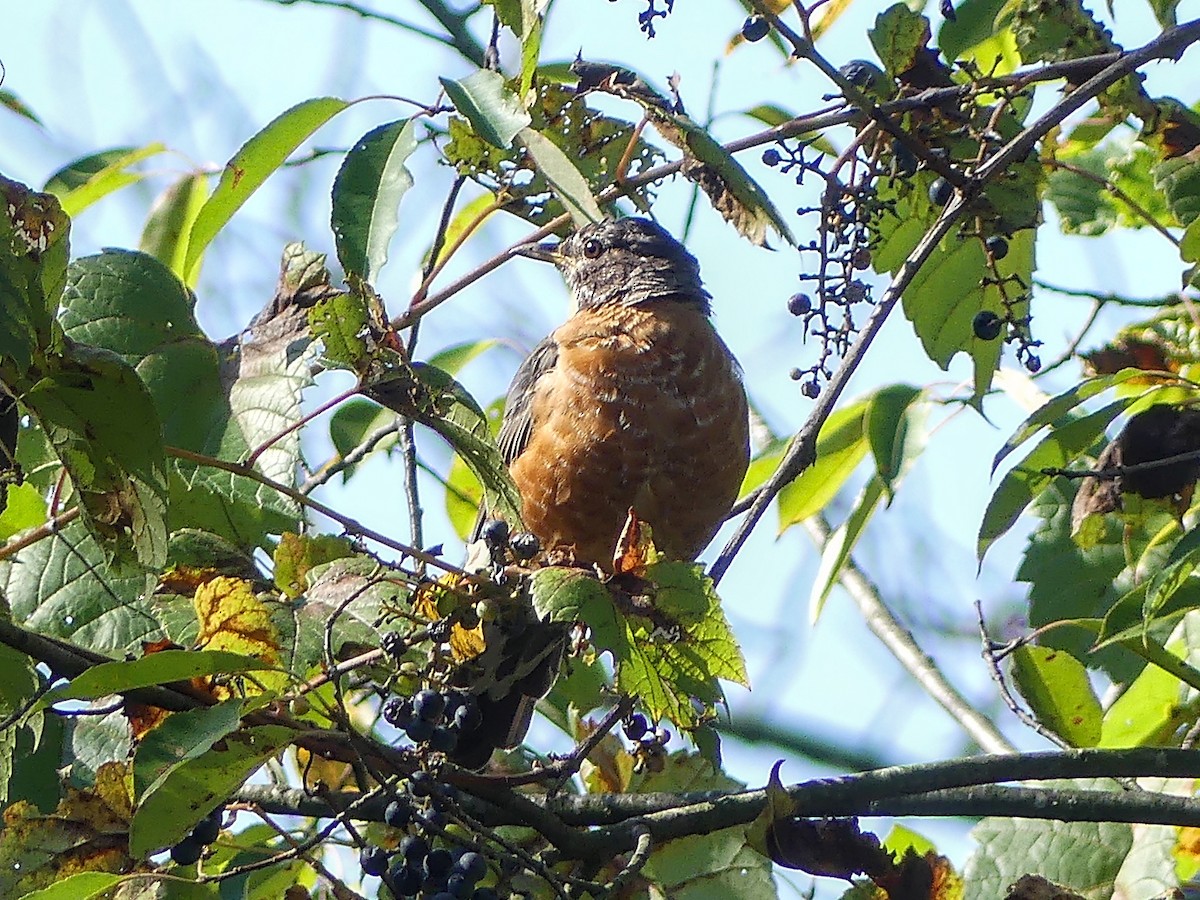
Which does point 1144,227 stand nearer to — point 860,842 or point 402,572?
point 860,842

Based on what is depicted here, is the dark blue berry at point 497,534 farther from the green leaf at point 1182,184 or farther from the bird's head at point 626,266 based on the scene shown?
the bird's head at point 626,266

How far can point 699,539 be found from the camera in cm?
345

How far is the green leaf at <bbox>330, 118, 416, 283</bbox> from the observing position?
179 cm

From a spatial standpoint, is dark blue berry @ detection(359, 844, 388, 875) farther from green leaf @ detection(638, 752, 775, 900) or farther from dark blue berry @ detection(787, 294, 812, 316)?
dark blue berry @ detection(787, 294, 812, 316)

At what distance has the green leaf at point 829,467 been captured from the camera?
3.04 meters

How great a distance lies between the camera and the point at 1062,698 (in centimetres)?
218

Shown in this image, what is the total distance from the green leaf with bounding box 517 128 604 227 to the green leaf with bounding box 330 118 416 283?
166mm

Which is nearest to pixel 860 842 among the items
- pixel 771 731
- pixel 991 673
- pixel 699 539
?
pixel 991 673

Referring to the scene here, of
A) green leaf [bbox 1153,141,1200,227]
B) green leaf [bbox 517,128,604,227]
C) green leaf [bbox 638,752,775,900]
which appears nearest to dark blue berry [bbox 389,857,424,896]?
green leaf [bbox 638,752,775,900]

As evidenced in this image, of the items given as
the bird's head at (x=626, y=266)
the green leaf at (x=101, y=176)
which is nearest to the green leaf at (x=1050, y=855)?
the green leaf at (x=101, y=176)

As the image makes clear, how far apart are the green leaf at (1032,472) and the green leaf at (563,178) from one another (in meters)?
0.84

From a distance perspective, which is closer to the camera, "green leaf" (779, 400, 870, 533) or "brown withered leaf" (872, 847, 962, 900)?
"brown withered leaf" (872, 847, 962, 900)

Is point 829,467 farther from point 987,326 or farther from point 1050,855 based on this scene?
point 1050,855

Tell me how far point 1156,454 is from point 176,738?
1.62 meters
